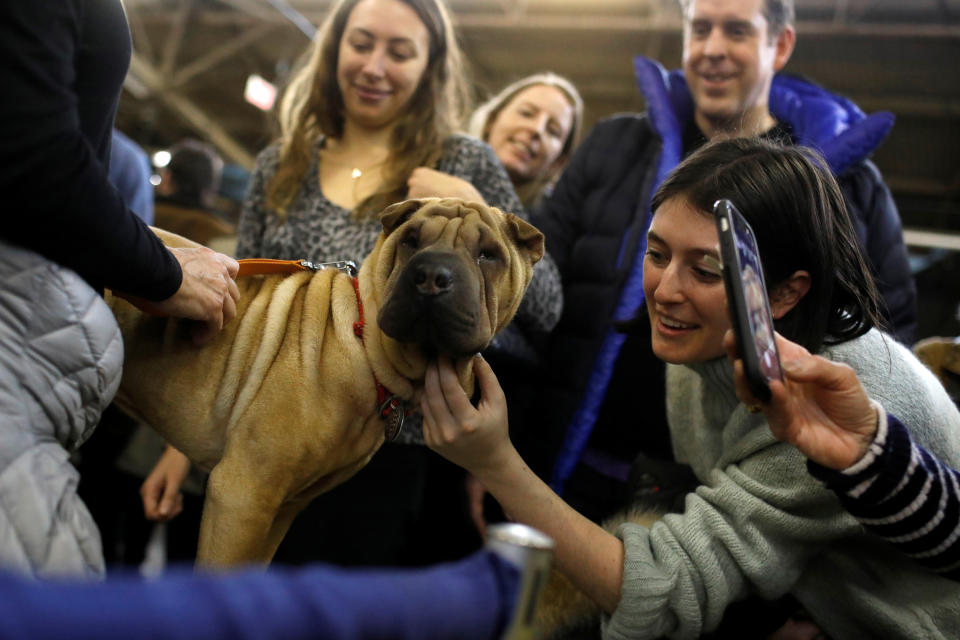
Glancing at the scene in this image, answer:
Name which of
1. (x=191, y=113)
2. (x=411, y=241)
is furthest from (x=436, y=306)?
(x=191, y=113)

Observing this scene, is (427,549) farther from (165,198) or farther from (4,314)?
(165,198)

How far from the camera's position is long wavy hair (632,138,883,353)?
123 centimetres

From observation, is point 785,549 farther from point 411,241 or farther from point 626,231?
point 626,231

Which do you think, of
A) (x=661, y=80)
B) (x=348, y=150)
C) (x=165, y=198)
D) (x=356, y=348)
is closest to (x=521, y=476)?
(x=356, y=348)

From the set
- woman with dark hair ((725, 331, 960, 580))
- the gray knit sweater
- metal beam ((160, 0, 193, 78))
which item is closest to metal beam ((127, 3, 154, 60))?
metal beam ((160, 0, 193, 78))

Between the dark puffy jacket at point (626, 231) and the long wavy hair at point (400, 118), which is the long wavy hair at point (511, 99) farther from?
the long wavy hair at point (400, 118)

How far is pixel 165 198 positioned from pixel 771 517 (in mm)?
2383

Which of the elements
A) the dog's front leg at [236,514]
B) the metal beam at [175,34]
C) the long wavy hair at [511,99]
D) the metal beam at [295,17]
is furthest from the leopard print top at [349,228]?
the metal beam at [175,34]

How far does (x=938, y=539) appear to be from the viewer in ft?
3.58

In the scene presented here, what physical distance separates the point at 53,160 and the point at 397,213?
0.57 meters

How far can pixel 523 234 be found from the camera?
131 cm

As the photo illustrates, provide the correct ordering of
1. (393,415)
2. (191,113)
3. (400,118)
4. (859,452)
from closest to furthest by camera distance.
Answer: (859,452), (393,415), (400,118), (191,113)

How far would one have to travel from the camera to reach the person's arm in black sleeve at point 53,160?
0.75 meters

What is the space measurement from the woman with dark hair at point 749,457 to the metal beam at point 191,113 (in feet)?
25.9
